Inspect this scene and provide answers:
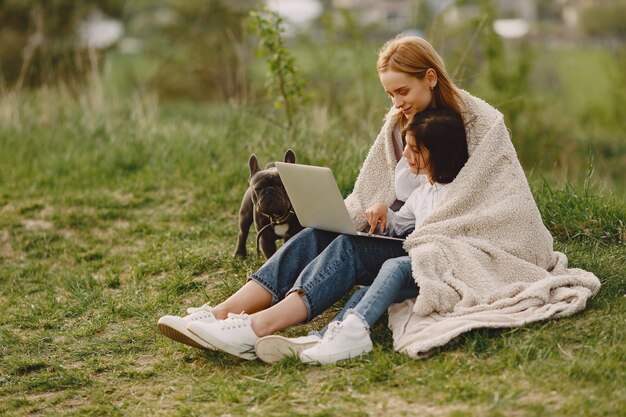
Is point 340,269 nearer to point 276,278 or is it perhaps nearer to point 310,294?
point 310,294

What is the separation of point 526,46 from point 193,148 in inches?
330

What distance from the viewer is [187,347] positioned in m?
4.21

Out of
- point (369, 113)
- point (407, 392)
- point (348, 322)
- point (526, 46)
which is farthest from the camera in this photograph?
point (526, 46)

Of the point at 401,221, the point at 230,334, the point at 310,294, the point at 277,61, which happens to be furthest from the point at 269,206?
the point at 277,61

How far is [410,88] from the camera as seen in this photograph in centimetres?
415

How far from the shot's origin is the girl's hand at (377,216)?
4.34 m

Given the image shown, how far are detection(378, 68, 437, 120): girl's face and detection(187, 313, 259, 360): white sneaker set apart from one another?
1320mm

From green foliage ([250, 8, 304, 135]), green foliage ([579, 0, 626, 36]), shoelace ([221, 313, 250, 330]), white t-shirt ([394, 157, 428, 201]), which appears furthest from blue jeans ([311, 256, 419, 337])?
green foliage ([579, 0, 626, 36])

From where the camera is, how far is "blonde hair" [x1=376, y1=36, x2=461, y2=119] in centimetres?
412

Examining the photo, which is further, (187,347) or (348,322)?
(187,347)

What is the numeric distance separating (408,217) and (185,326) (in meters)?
1.28

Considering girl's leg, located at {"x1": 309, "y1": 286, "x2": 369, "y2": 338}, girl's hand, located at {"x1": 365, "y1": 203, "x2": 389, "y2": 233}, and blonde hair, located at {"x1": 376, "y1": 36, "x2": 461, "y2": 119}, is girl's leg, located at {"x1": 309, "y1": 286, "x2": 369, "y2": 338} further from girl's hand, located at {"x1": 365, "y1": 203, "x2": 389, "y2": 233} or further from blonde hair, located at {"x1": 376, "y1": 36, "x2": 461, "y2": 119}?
blonde hair, located at {"x1": 376, "y1": 36, "x2": 461, "y2": 119}

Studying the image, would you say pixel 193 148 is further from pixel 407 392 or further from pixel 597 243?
pixel 407 392

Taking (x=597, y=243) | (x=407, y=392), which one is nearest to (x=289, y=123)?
(x=597, y=243)
